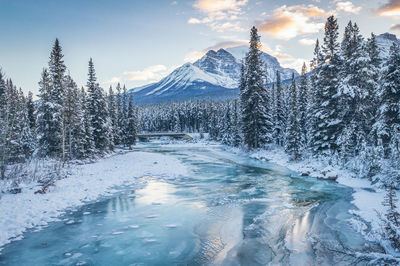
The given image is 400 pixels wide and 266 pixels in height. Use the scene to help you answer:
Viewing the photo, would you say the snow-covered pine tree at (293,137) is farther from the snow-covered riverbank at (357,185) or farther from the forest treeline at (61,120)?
the forest treeline at (61,120)

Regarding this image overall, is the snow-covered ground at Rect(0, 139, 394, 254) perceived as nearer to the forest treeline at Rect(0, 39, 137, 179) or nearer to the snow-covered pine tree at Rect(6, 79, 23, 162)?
the snow-covered pine tree at Rect(6, 79, 23, 162)

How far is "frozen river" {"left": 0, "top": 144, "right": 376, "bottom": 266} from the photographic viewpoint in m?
7.13

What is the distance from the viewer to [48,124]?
93.6 ft

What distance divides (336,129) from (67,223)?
23297 millimetres

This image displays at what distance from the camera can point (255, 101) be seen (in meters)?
35.5

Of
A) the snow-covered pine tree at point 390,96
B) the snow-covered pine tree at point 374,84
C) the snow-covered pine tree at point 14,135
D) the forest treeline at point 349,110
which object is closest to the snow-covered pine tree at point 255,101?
the forest treeline at point 349,110

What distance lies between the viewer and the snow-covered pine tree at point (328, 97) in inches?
933

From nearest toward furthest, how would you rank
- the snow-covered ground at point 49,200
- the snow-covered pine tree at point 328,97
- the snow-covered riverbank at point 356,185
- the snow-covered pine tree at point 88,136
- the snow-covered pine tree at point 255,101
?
the snow-covered ground at point 49,200 → the snow-covered riverbank at point 356,185 → the snow-covered pine tree at point 328,97 → the snow-covered pine tree at point 88,136 → the snow-covered pine tree at point 255,101

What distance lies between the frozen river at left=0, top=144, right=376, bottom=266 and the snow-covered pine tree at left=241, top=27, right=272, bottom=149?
2116 centimetres

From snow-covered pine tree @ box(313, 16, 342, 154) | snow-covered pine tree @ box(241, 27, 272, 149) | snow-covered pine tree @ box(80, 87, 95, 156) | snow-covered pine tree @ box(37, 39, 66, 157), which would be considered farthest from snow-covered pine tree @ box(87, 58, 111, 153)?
snow-covered pine tree @ box(313, 16, 342, 154)

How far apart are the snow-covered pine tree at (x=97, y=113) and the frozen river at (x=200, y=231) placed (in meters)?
24.1

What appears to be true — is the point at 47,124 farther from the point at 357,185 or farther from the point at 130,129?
the point at 357,185

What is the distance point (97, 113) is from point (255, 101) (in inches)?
914

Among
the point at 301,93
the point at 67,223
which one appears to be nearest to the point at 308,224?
the point at 67,223
